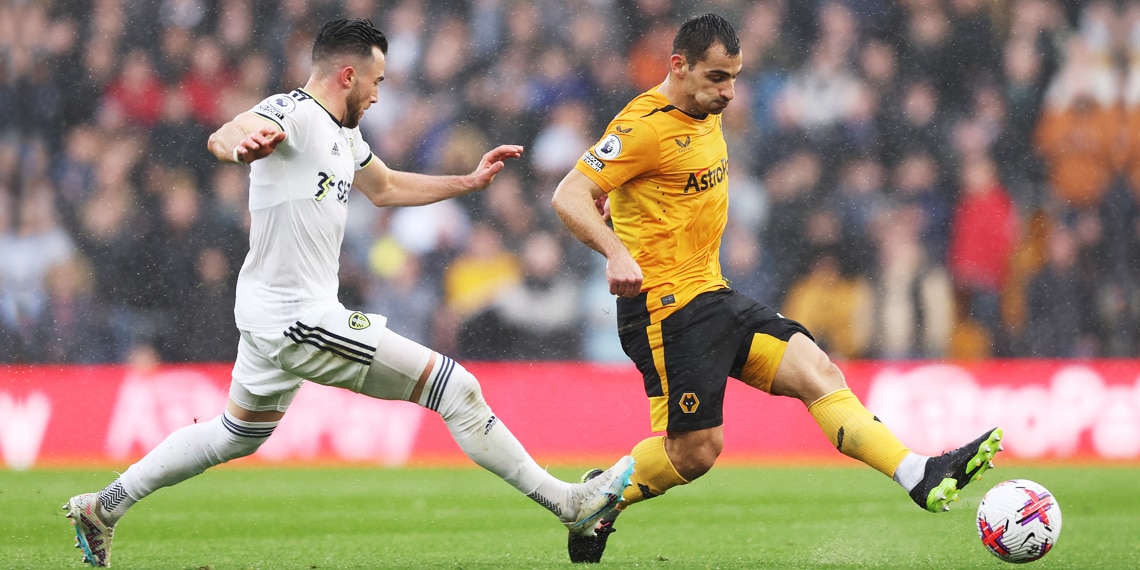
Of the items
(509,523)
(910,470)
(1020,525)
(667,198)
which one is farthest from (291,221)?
(509,523)

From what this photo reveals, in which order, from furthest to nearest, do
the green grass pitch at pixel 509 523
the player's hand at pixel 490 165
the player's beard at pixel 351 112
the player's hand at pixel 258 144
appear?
1. the green grass pitch at pixel 509 523
2. the player's hand at pixel 490 165
3. the player's beard at pixel 351 112
4. the player's hand at pixel 258 144

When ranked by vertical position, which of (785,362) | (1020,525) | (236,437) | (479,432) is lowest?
(1020,525)

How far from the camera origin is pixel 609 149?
18.4 ft

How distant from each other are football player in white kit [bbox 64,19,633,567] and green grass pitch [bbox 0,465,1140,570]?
54 centimetres

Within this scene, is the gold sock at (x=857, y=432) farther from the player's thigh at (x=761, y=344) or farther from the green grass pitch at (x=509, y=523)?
the green grass pitch at (x=509, y=523)

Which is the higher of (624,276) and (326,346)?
(624,276)

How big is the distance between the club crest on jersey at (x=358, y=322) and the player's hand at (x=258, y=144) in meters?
0.71

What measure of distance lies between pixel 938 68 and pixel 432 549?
8080 millimetres

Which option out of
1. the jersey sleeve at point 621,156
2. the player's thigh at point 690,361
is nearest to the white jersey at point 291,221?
the jersey sleeve at point 621,156

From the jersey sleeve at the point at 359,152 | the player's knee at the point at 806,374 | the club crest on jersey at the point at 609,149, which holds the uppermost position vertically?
the jersey sleeve at the point at 359,152

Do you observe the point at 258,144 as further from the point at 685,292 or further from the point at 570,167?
the point at 570,167

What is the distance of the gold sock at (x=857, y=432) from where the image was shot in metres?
5.32

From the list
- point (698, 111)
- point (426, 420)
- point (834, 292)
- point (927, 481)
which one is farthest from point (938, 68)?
point (927, 481)

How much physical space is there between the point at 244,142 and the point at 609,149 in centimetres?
Answer: 156
